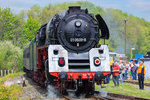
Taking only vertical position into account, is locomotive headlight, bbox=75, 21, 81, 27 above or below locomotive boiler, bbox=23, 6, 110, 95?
above

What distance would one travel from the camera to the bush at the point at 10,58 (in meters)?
34.3

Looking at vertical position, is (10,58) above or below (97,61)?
above

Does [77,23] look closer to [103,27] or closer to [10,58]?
[103,27]

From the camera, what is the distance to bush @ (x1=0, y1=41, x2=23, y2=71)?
3431cm

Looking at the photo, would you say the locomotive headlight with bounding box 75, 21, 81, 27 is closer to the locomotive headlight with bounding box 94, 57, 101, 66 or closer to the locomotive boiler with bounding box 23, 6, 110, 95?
the locomotive boiler with bounding box 23, 6, 110, 95

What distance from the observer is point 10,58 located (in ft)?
116

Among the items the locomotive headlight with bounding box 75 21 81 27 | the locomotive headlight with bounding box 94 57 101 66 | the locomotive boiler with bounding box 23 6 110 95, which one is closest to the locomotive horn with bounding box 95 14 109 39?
the locomotive boiler with bounding box 23 6 110 95

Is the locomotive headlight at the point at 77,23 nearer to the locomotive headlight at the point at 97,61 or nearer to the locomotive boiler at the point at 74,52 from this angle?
the locomotive boiler at the point at 74,52

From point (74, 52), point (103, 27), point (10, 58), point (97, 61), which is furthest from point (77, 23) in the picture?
point (10, 58)

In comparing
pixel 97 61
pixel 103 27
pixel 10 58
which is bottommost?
pixel 97 61

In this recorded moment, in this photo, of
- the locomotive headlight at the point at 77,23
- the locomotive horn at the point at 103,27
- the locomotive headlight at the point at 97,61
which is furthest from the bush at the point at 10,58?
the locomotive headlight at the point at 97,61

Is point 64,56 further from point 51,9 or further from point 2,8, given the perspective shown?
point 51,9

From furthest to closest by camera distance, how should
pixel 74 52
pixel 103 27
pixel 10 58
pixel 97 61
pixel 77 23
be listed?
1. pixel 10 58
2. pixel 103 27
3. pixel 74 52
4. pixel 77 23
5. pixel 97 61

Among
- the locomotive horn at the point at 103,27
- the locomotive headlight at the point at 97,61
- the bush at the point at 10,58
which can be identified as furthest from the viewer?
the bush at the point at 10,58
